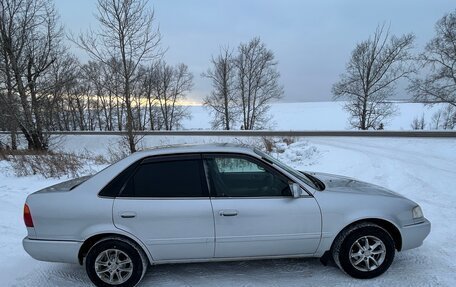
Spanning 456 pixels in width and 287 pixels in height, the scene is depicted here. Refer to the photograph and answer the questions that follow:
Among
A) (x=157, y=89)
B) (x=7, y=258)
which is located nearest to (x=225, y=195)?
(x=7, y=258)

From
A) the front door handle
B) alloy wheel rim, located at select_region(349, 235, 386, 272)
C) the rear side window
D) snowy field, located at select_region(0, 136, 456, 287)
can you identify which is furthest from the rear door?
alloy wheel rim, located at select_region(349, 235, 386, 272)

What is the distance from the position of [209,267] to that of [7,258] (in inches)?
113

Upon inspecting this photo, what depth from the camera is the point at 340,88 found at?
102 ft

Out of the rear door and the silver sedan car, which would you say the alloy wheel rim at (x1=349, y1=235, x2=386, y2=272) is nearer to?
the silver sedan car

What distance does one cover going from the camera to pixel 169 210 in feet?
11.2

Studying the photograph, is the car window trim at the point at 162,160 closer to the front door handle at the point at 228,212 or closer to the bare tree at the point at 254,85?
the front door handle at the point at 228,212

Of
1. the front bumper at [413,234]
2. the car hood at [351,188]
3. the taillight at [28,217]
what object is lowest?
the front bumper at [413,234]

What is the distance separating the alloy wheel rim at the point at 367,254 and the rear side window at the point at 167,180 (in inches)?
73.9

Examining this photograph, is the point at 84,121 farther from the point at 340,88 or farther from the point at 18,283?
the point at 18,283

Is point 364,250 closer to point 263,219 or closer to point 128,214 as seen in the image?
point 263,219

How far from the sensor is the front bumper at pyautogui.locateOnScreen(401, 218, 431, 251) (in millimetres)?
3637

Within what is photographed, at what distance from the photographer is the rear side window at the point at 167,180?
349 centimetres

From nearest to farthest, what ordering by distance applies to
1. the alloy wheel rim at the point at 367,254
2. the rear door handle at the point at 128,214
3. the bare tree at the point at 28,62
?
the rear door handle at the point at 128,214 → the alloy wheel rim at the point at 367,254 → the bare tree at the point at 28,62

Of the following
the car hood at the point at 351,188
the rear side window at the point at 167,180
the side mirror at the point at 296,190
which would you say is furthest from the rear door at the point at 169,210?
the car hood at the point at 351,188
